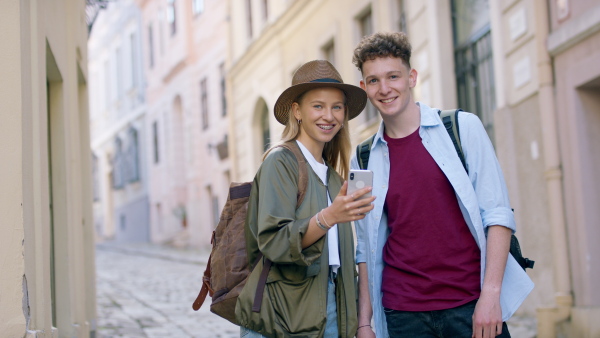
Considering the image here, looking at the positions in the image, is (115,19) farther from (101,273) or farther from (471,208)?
(471,208)

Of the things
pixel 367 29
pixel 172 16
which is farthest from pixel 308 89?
pixel 172 16

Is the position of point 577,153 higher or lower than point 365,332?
higher

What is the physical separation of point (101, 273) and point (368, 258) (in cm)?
1667

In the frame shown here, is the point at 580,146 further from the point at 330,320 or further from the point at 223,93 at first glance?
the point at 223,93

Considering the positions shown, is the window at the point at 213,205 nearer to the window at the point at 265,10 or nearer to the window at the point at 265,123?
the window at the point at 265,123

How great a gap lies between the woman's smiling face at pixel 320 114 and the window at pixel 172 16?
92.9ft

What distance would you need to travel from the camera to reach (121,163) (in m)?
39.5

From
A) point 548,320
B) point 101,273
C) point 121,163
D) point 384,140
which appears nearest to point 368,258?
point 384,140

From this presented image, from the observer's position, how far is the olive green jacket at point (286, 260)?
10.9 ft

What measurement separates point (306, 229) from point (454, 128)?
0.82 meters

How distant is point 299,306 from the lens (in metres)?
3.43

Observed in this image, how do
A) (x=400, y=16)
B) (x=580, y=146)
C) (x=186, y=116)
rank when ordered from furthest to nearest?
(x=186, y=116) → (x=400, y=16) → (x=580, y=146)

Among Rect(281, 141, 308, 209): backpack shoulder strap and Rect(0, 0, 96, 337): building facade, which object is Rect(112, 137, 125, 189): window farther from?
Rect(281, 141, 308, 209): backpack shoulder strap

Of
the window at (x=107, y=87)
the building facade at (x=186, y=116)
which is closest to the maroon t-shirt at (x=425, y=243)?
the building facade at (x=186, y=116)
